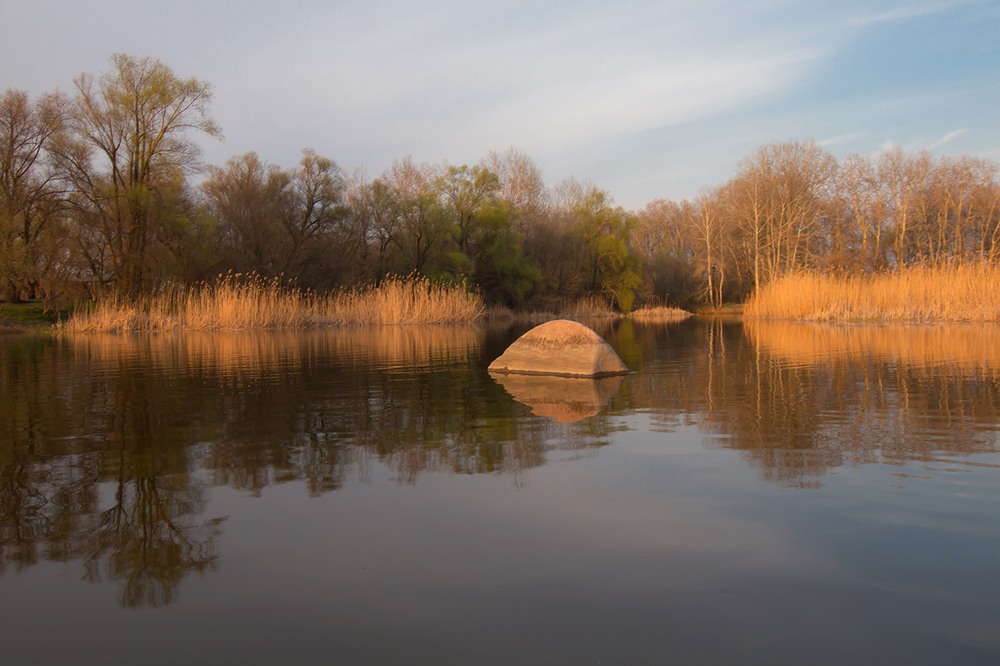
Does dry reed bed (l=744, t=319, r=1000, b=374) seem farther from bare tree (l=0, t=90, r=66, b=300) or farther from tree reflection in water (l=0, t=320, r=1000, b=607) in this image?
bare tree (l=0, t=90, r=66, b=300)

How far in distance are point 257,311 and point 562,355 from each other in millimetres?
18180

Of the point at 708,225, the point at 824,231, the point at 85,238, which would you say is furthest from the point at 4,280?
the point at 824,231

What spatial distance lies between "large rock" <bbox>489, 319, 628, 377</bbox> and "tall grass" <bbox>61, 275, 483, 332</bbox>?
670 inches

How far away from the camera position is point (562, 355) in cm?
1038

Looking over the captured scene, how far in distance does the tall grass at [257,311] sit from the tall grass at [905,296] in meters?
14.0

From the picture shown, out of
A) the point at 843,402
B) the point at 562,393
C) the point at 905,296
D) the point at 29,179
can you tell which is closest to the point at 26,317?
the point at 29,179

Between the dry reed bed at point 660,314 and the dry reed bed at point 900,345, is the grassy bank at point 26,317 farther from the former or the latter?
the dry reed bed at point 660,314

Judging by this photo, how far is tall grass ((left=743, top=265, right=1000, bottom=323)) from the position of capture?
67.7ft

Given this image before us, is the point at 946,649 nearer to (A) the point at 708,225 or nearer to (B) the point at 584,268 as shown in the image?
(B) the point at 584,268

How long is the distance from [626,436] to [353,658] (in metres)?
3.74

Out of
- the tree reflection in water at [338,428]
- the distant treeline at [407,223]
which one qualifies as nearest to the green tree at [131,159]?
the distant treeline at [407,223]

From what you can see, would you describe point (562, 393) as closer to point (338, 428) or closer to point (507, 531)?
point (338, 428)

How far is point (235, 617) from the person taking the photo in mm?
2709

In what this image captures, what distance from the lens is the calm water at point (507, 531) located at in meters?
2.53
